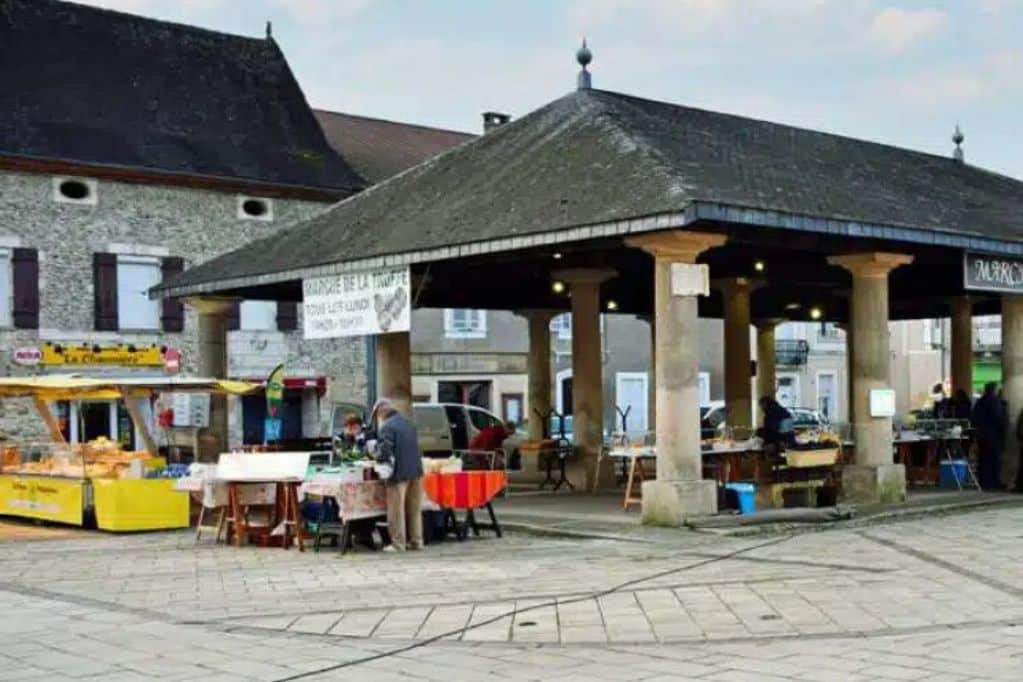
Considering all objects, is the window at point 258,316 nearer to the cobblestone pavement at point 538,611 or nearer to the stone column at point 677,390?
the cobblestone pavement at point 538,611

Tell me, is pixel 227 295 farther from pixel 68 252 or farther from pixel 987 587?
pixel 987 587

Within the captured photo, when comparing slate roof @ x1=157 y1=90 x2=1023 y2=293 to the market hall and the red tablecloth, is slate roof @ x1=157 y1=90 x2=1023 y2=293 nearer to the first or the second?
the market hall

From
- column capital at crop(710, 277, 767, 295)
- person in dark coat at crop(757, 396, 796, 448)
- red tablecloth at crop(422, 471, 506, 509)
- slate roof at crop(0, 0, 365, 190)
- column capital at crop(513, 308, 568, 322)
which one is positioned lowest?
red tablecloth at crop(422, 471, 506, 509)

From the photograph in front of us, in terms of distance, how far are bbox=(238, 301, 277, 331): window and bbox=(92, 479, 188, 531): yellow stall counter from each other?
629 inches

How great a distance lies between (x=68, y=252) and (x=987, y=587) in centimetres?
2317

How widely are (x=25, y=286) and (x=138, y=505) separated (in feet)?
44.6

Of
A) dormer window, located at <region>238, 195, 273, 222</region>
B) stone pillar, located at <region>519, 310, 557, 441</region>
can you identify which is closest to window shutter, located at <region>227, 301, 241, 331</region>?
dormer window, located at <region>238, 195, 273, 222</region>

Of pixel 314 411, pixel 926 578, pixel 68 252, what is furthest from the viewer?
pixel 314 411

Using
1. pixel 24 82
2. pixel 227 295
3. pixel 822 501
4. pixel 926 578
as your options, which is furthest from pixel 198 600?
pixel 24 82

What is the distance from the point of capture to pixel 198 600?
11.2 meters

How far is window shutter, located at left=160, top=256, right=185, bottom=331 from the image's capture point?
3138 centimetres

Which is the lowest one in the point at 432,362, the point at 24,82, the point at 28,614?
the point at 28,614

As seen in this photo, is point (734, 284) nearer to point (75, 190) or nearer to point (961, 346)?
point (961, 346)

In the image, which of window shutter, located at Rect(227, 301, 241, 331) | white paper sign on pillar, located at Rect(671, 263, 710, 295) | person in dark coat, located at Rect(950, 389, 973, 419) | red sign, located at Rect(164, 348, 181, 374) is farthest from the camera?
window shutter, located at Rect(227, 301, 241, 331)
